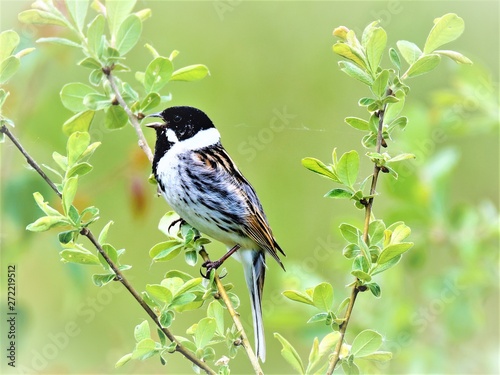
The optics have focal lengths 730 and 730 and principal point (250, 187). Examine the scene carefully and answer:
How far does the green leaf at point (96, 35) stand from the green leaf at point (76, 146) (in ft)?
0.85

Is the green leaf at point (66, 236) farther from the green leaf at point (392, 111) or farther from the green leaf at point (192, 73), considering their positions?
the green leaf at point (392, 111)

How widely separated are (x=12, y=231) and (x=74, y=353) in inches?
47.5

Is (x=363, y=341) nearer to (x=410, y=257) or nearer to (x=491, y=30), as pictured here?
(x=410, y=257)

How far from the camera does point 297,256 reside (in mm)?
3609

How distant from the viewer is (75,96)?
1653 mm

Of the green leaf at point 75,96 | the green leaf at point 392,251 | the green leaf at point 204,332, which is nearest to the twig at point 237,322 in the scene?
the green leaf at point 204,332

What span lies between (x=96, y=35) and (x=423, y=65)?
671mm

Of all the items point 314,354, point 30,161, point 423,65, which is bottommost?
point 314,354

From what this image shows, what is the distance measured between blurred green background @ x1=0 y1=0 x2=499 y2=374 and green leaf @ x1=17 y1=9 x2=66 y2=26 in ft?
2.39

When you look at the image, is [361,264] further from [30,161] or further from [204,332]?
[30,161]

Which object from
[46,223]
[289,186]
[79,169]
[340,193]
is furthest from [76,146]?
[289,186]

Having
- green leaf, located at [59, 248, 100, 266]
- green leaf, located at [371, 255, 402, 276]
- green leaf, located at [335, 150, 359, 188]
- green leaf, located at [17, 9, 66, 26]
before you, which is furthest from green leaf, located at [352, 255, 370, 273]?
green leaf, located at [17, 9, 66, 26]

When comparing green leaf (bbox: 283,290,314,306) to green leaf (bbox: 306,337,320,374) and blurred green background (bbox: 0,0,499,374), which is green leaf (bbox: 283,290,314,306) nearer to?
green leaf (bbox: 306,337,320,374)

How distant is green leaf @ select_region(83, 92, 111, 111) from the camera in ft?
5.26
